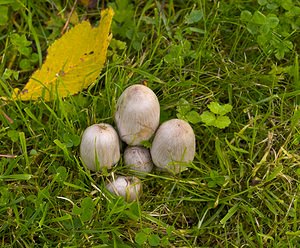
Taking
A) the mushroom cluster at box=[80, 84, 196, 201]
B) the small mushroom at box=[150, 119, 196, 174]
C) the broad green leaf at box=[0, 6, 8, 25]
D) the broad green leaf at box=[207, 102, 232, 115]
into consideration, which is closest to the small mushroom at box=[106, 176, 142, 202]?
the mushroom cluster at box=[80, 84, 196, 201]

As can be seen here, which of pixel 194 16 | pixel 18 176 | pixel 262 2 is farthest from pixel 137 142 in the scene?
pixel 262 2

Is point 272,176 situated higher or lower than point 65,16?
lower

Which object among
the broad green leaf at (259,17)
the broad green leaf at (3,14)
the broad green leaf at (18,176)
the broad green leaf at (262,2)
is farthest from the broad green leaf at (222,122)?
the broad green leaf at (3,14)

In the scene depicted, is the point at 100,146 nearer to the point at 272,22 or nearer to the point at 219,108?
the point at 219,108

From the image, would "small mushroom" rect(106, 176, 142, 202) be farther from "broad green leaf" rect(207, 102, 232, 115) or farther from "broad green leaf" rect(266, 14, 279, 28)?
"broad green leaf" rect(266, 14, 279, 28)

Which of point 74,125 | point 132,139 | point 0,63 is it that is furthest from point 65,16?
point 132,139

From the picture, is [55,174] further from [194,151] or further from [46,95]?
[194,151]
